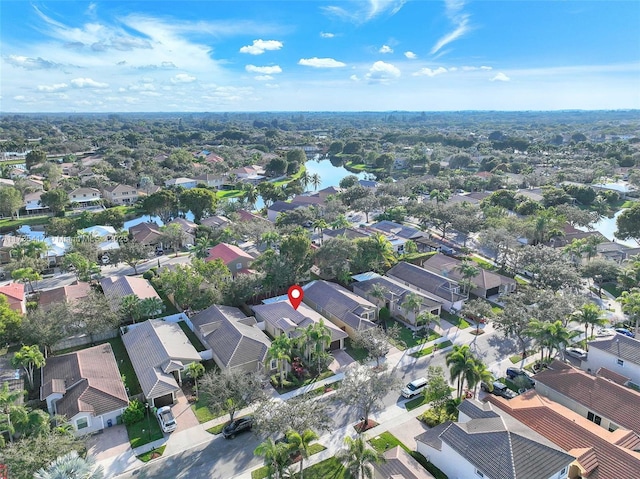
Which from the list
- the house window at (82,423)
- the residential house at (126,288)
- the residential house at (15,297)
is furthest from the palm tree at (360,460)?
the residential house at (15,297)

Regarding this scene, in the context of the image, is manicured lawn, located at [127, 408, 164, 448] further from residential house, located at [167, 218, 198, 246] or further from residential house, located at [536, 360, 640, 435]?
residential house, located at [167, 218, 198, 246]

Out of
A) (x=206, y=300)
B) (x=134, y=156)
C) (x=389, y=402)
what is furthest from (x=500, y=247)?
(x=134, y=156)

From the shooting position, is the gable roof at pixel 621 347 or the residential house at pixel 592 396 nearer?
the residential house at pixel 592 396

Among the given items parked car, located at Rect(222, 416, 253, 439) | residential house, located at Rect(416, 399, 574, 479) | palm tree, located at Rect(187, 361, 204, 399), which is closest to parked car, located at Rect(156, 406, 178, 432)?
palm tree, located at Rect(187, 361, 204, 399)

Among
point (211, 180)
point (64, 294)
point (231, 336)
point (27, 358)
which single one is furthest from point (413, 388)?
point (211, 180)

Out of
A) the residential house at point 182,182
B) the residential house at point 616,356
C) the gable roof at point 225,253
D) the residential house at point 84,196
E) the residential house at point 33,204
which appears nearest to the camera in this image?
the residential house at point 616,356

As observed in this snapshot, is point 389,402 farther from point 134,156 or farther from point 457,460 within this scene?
point 134,156

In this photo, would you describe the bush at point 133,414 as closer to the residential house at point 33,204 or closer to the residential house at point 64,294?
the residential house at point 64,294
